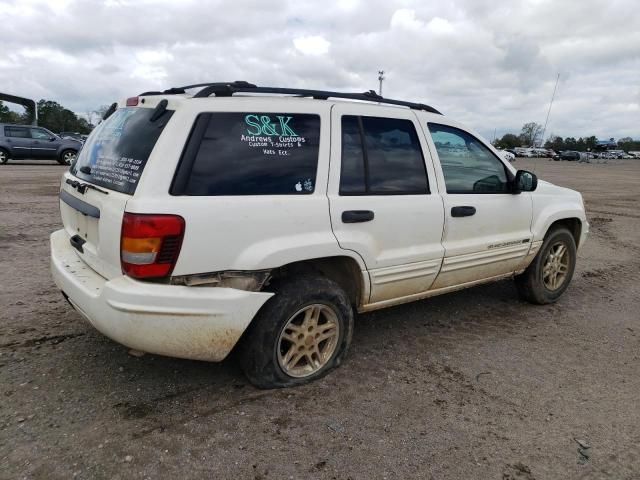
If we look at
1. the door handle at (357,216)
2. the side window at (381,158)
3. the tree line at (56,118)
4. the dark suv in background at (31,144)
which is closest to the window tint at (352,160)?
the side window at (381,158)

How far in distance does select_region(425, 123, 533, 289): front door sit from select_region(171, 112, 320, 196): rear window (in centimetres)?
114

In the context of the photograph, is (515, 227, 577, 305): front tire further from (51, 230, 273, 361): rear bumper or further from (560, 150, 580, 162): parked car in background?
(560, 150, 580, 162): parked car in background

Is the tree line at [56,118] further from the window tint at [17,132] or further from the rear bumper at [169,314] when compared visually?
the rear bumper at [169,314]

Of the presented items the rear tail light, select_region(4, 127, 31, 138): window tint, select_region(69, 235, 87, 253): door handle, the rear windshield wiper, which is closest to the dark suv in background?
select_region(4, 127, 31, 138): window tint

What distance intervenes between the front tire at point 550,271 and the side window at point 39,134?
1946cm

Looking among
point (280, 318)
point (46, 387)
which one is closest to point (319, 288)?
point (280, 318)

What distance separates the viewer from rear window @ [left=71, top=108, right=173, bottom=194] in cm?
273

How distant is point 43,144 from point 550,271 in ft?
64.4

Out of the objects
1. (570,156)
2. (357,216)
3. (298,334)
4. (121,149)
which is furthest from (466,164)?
(570,156)

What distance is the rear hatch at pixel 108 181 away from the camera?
2.69m

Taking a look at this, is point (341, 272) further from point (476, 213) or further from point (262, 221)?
point (476, 213)

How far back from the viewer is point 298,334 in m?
3.06

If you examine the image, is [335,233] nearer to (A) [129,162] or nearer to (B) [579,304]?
(A) [129,162]

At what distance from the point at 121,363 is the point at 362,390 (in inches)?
62.8
